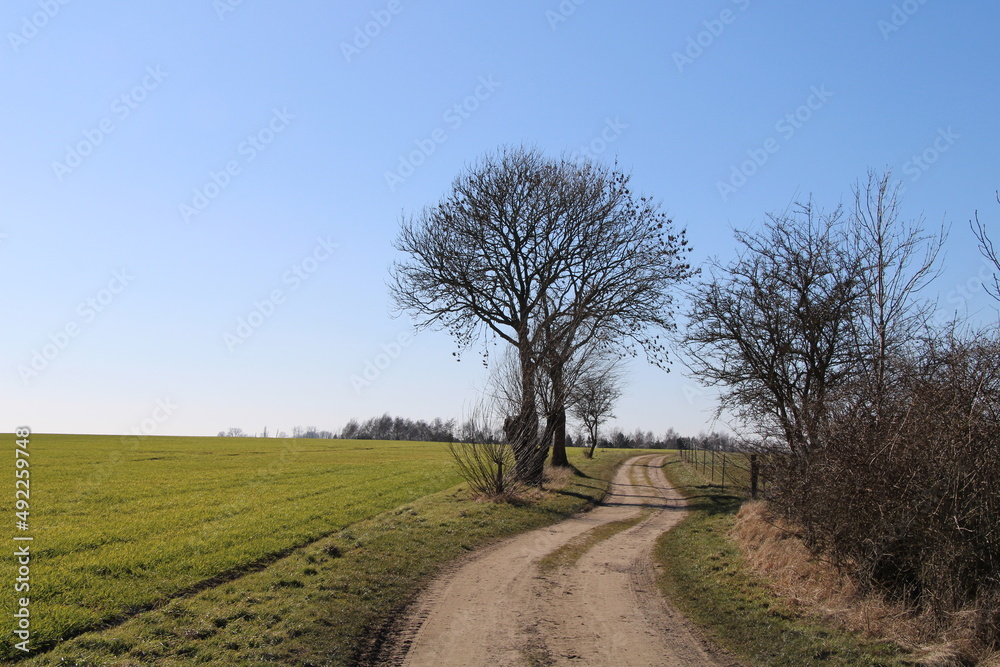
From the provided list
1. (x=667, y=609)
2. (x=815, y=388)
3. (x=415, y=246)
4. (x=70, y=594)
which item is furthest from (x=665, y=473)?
(x=70, y=594)

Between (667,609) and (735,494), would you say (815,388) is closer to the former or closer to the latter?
(667,609)

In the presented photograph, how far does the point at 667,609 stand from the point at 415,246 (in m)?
21.5

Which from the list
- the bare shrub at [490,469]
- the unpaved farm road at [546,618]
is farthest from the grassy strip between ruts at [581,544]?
the bare shrub at [490,469]

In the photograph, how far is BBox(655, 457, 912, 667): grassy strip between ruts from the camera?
25.5 feet

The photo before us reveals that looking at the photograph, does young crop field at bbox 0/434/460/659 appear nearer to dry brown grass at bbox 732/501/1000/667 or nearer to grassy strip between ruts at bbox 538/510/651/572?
grassy strip between ruts at bbox 538/510/651/572

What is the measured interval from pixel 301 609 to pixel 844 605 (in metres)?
7.84

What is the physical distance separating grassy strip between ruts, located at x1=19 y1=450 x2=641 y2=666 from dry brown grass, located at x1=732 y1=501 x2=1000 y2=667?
20.4ft

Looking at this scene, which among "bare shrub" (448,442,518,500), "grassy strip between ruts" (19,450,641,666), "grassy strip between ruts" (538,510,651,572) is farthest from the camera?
"bare shrub" (448,442,518,500)

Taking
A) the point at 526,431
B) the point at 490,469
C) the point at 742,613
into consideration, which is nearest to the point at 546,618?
the point at 742,613

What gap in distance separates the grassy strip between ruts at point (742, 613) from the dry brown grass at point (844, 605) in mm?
223

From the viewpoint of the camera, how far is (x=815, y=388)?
1511cm

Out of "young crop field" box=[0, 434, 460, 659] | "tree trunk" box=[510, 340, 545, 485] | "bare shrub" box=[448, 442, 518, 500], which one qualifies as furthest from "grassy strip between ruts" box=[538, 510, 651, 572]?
"young crop field" box=[0, 434, 460, 659]

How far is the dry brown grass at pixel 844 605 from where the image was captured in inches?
278

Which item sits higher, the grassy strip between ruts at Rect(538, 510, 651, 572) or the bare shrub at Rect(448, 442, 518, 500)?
the bare shrub at Rect(448, 442, 518, 500)
